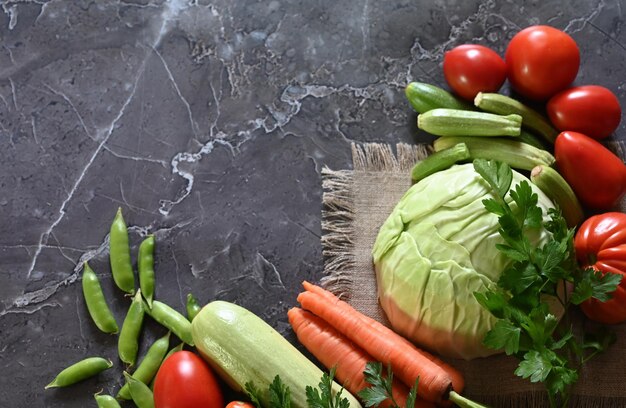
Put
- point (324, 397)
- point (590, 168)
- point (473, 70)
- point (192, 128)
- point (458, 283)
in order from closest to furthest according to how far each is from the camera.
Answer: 1. point (324, 397)
2. point (458, 283)
3. point (590, 168)
4. point (473, 70)
5. point (192, 128)

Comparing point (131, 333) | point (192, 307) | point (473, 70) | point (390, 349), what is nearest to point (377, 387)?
point (390, 349)

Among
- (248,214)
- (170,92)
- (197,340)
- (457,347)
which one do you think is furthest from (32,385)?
(457,347)

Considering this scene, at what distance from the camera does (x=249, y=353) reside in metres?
1.75

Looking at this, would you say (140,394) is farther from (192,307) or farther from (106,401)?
(192,307)

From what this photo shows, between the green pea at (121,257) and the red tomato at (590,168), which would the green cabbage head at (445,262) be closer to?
the red tomato at (590,168)

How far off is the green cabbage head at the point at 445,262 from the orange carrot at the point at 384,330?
1.3 inches

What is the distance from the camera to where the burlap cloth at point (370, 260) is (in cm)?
182

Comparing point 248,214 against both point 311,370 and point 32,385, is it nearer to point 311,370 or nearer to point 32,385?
point 311,370

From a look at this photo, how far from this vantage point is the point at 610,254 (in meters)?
1.74

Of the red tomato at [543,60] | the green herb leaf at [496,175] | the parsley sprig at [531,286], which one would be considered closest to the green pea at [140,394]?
the parsley sprig at [531,286]

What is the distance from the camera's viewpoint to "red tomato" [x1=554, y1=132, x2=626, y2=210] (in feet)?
6.06

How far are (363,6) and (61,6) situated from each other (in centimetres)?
83

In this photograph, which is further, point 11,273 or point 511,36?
point 511,36

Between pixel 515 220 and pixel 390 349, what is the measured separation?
401 mm
